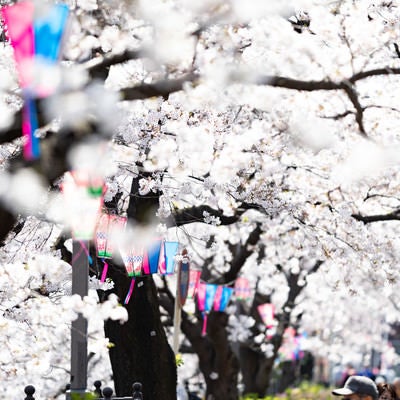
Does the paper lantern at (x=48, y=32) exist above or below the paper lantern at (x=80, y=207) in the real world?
above

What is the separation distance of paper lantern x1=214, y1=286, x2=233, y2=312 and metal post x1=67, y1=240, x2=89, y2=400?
972 centimetres

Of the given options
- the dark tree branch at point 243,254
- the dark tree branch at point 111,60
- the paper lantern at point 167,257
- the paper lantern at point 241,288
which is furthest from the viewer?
the paper lantern at point 241,288

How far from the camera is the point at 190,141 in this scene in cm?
955

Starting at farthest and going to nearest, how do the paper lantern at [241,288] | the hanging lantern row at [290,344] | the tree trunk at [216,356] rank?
1. the hanging lantern row at [290,344]
2. the paper lantern at [241,288]
3. the tree trunk at [216,356]

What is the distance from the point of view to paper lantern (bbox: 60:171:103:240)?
23.0 ft

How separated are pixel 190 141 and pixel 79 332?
310cm

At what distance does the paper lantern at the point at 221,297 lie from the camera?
1688 cm

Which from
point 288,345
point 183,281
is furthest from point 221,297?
point 288,345

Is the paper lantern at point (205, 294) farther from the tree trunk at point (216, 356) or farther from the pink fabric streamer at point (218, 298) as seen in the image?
the tree trunk at point (216, 356)

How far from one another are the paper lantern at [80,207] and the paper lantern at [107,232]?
241 centimetres

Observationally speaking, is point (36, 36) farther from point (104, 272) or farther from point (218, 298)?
point (218, 298)

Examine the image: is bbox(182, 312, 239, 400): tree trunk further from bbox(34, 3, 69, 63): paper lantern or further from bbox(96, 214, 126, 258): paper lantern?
bbox(34, 3, 69, 63): paper lantern

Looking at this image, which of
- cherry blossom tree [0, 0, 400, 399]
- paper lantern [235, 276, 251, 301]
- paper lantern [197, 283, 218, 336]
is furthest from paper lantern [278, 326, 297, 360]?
cherry blossom tree [0, 0, 400, 399]

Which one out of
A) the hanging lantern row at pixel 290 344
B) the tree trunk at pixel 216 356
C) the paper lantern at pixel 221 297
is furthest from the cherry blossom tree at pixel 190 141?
the hanging lantern row at pixel 290 344
